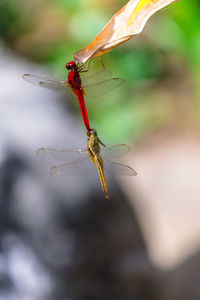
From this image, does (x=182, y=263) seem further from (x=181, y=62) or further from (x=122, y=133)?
(x=181, y=62)

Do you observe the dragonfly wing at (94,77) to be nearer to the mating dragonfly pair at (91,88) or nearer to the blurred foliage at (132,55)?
the mating dragonfly pair at (91,88)

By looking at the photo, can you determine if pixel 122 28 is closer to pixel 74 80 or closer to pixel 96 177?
pixel 74 80

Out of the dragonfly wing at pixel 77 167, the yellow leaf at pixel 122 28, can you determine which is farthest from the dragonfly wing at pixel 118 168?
the yellow leaf at pixel 122 28

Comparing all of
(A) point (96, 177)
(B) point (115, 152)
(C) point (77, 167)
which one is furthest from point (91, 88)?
(A) point (96, 177)

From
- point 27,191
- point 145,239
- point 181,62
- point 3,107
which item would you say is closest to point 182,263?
point 145,239

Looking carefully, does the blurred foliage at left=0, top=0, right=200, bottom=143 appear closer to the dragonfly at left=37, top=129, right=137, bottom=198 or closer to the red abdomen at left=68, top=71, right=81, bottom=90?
the dragonfly at left=37, top=129, right=137, bottom=198

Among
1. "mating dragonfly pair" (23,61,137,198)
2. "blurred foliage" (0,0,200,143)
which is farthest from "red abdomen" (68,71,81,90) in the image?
"blurred foliage" (0,0,200,143)

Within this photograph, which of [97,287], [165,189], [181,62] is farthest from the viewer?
[181,62]
